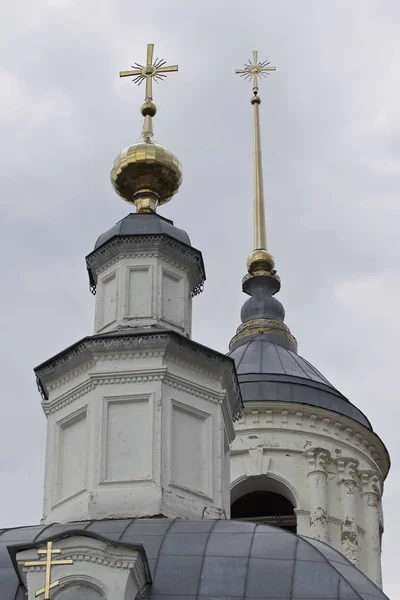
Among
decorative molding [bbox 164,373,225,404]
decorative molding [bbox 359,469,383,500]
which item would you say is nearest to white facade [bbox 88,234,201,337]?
decorative molding [bbox 164,373,225,404]

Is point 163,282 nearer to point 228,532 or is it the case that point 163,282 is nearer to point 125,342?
point 125,342

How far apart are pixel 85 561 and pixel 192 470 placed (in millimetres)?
3265

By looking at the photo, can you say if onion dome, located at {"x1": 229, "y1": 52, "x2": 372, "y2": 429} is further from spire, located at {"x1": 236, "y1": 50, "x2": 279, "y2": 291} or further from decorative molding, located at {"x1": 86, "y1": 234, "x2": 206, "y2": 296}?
decorative molding, located at {"x1": 86, "y1": 234, "x2": 206, "y2": 296}

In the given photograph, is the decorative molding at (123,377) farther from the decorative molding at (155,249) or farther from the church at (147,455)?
the decorative molding at (155,249)

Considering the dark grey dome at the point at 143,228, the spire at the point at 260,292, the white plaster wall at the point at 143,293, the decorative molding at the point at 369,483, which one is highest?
the spire at the point at 260,292

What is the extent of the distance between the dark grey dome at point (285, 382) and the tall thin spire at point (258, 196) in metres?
3.17

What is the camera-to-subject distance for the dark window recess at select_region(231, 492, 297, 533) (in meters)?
26.2

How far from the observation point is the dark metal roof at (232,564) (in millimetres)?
14039

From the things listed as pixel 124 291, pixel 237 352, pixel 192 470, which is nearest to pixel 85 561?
pixel 192 470

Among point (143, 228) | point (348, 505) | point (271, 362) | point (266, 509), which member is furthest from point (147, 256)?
point (266, 509)

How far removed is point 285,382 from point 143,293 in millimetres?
8352

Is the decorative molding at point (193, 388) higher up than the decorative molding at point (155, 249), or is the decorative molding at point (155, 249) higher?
the decorative molding at point (155, 249)

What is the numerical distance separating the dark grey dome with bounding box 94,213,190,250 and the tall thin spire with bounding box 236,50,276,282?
1151 centimetres

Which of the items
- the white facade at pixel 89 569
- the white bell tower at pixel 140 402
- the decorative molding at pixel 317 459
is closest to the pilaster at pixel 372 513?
the decorative molding at pixel 317 459
